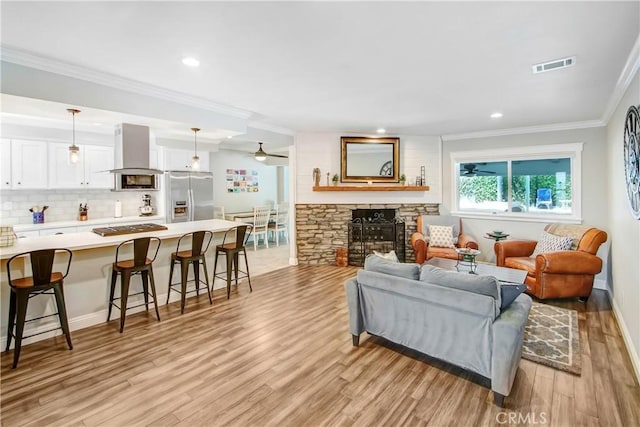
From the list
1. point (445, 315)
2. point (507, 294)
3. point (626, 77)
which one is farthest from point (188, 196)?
point (626, 77)

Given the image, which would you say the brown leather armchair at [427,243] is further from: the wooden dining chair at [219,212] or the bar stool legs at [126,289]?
the wooden dining chair at [219,212]

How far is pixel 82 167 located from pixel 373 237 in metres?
5.33

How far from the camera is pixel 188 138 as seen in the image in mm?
6352

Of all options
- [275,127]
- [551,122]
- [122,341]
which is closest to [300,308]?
[122,341]

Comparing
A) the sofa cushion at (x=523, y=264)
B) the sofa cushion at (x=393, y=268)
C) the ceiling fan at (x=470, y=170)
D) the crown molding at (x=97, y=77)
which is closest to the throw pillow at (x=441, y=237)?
the sofa cushion at (x=523, y=264)

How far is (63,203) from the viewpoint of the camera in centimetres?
564

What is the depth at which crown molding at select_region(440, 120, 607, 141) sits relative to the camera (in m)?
5.12

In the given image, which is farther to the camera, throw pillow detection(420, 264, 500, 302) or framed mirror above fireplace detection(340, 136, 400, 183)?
framed mirror above fireplace detection(340, 136, 400, 183)

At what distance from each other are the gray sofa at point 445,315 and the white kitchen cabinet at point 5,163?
537 centimetres

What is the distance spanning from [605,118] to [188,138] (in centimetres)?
682

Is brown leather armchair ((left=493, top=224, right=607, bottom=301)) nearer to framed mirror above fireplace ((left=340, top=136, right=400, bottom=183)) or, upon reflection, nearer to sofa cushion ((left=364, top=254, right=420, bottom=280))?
sofa cushion ((left=364, top=254, right=420, bottom=280))

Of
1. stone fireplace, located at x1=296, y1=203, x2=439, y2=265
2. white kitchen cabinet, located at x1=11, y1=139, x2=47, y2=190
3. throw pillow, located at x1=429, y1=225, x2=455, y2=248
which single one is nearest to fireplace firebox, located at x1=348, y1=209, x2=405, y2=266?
stone fireplace, located at x1=296, y1=203, x2=439, y2=265

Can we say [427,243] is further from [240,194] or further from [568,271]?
[240,194]

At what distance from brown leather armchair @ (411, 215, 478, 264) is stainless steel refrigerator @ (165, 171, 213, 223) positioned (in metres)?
4.12
